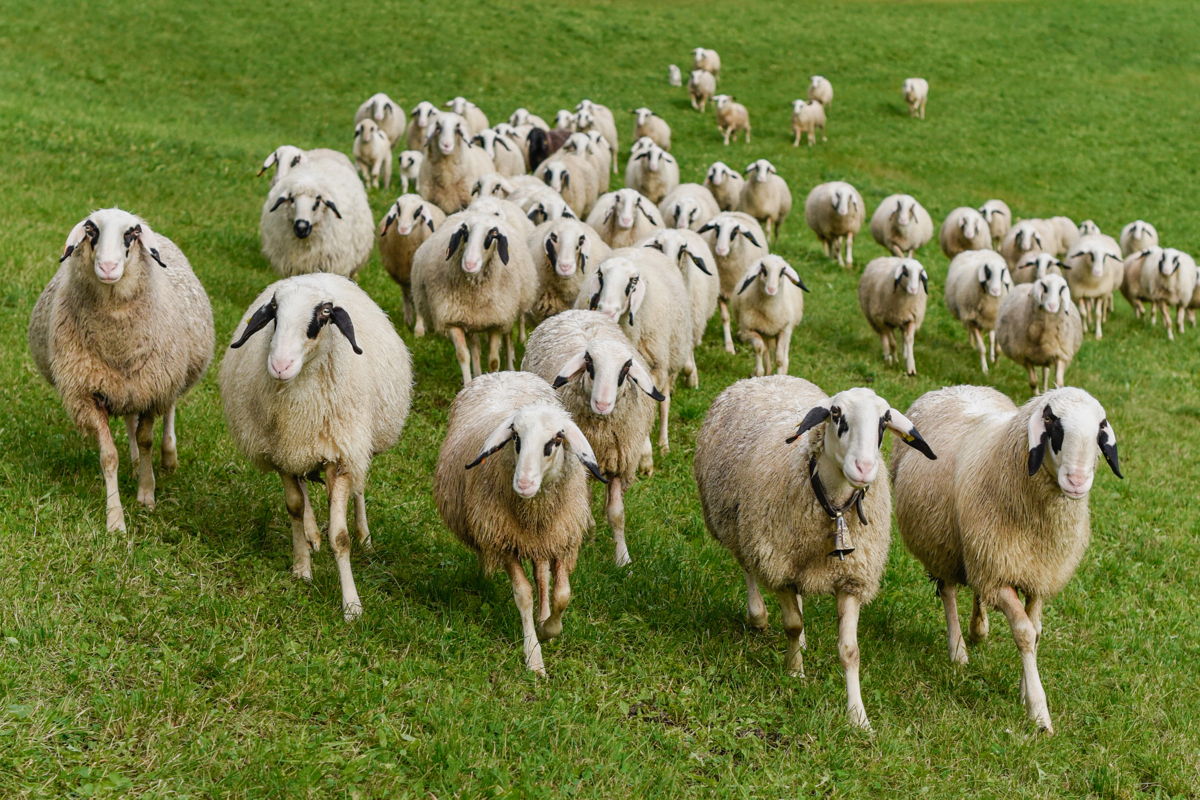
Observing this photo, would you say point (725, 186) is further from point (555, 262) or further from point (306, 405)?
point (306, 405)

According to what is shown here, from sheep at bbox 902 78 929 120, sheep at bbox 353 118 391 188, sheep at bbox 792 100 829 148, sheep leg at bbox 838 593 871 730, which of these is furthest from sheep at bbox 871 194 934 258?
sheep leg at bbox 838 593 871 730

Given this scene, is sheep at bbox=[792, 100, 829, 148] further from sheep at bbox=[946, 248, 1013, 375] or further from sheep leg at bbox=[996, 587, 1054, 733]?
sheep leg at bbox=[996, 587, 1054, 733]

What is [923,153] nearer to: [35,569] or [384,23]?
[384,23]

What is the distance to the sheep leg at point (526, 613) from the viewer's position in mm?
5473

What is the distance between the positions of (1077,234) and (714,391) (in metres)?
13.2

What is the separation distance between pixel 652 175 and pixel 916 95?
14330 millimetres

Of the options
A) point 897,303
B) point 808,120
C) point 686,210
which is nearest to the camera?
point 897,303

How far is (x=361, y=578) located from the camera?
20.3 feet

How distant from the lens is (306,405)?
19.6 feet

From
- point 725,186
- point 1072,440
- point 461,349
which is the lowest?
point 461,349

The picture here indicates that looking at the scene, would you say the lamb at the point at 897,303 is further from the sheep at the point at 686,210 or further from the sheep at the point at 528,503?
the sheep at the point at 528,503

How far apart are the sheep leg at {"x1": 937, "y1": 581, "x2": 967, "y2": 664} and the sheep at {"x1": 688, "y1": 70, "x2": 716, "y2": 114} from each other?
24586 mm

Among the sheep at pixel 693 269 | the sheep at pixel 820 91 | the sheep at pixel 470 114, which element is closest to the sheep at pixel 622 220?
the sheep at pixel 693 269

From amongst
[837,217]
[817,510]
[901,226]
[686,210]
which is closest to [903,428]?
[817,510]
